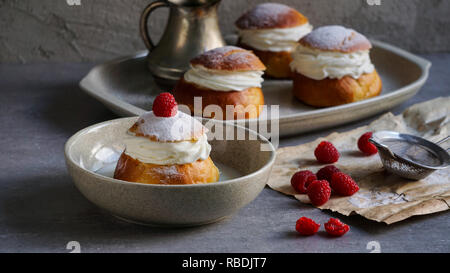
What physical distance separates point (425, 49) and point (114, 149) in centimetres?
163

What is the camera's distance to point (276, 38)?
1.94 meters

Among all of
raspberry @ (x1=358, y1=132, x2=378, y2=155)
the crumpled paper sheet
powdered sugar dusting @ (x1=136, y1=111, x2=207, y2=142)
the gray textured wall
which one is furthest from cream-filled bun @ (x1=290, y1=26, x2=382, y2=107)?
powdered sugar dusting @ (x1=136, y1=111, x2=207, y2=142)

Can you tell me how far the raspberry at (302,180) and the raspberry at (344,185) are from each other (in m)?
0.05

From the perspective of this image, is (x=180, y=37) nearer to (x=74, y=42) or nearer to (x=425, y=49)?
(x=74, y=42)

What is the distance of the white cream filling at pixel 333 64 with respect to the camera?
1.73 metres

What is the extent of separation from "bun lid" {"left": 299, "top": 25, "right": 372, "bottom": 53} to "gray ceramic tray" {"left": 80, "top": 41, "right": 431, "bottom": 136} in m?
0.17

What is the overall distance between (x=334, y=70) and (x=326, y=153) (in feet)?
1.33

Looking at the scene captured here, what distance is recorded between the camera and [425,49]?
8.05 feet

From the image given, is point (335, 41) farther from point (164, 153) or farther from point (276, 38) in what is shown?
point (164, 153)

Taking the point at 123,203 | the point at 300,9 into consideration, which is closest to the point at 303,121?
the point at 123,203

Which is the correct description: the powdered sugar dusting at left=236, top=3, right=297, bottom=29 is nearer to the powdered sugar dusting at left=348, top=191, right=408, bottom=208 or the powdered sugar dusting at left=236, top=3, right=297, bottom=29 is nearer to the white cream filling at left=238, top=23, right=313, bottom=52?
the white cream filling at left=238, top=23, right=313, bottom=52

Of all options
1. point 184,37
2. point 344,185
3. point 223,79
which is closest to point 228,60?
point 223,79

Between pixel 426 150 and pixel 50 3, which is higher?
pixel 50 3

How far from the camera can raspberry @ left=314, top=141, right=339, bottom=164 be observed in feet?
4.63
